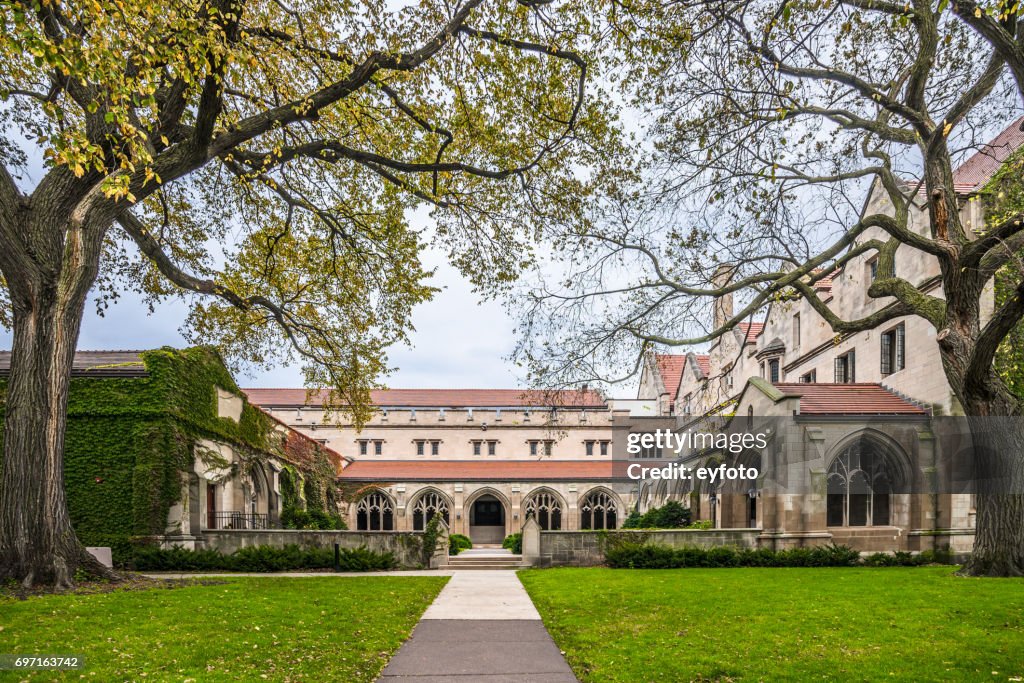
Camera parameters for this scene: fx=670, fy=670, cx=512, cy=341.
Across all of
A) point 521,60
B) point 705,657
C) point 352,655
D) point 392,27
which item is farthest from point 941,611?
point 392,27

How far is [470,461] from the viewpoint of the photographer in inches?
1628

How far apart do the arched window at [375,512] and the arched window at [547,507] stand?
299 inches

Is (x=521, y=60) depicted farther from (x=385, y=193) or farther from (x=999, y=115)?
(x=999, y=115)

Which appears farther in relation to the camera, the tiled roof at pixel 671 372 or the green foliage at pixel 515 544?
the tiled roof at pixel 671 372

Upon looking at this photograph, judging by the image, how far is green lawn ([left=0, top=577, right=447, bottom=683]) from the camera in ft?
19.8

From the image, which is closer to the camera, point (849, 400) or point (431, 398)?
point (849, 400)

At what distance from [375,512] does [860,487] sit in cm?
2503

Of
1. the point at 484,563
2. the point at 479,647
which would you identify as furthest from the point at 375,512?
the point at 479,647

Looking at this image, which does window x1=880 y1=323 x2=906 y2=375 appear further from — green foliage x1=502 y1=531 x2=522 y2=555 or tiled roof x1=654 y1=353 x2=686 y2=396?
tiled roof x1=654 y1=353 x2=686 y2=396

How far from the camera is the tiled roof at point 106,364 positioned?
57.6 ft

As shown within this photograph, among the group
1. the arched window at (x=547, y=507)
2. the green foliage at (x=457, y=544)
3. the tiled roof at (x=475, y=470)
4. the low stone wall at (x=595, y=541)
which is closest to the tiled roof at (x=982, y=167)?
the low stone wall at (x=595, y=541)

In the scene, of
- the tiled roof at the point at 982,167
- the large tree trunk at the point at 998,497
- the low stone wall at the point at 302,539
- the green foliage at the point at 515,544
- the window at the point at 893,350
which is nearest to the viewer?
the large tree trunk at the point at 998,497

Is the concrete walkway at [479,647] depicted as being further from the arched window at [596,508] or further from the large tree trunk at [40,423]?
the arched window at [596,508]

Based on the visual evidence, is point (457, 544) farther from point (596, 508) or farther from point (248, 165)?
point (248, 165)
